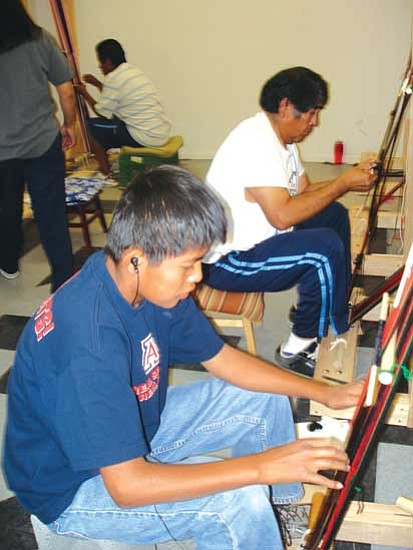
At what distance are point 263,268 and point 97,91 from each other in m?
3.59

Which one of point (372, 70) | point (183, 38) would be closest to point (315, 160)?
point (372, 70)

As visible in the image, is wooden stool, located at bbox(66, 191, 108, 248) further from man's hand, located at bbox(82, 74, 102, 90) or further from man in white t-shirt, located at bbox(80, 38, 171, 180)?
man's hand, located at bbox(82, 74, 102, 90)

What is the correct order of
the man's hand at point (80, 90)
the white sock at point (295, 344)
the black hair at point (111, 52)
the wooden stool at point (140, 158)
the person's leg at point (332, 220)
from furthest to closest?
the man's hand at point (80, 90) < the wooden stool at point (140, 158) < the black hair at point (111, 52) < the person's leg at point (332, 220) < the white sock at point (295, 344)

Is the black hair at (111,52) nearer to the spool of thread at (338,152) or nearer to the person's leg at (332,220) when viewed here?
the spool of thread at (338,152)

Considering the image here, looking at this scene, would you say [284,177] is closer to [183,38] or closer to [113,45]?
[113,45]

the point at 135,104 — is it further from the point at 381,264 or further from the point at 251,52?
the point at 381,264

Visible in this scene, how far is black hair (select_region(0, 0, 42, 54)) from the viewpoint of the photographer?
2102 millimetres

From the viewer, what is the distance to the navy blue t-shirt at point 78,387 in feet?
3.12

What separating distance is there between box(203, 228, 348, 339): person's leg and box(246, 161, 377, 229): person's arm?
64mm

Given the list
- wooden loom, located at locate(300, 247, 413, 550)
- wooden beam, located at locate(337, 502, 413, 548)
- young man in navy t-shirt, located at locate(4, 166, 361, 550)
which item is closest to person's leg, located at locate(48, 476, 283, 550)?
young man in navy t-shirt, located at locate(4, 166, 361, 550)

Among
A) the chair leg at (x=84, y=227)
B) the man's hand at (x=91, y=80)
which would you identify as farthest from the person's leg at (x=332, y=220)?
the man's hand at (x=91, y=80)

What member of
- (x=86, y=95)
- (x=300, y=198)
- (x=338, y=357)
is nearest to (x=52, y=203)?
(x=300, y=198)

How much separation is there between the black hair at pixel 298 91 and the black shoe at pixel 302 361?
3.06ft

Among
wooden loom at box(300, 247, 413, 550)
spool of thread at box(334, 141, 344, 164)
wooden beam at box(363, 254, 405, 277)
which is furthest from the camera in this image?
spool of thread at box(334, 141, 344, 164)
